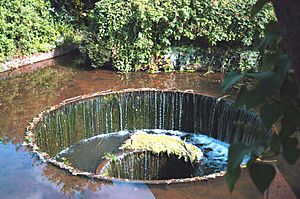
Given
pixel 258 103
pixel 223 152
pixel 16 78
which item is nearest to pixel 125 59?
pixel 16 78

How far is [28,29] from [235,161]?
8218 millimetres

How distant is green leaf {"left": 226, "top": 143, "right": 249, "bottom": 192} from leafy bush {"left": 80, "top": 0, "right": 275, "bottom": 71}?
682 centimetres

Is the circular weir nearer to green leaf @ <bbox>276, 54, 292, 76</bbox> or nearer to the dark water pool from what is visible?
the dark water pool

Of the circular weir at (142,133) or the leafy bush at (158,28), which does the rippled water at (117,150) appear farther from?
the leafy bush at (158,28)

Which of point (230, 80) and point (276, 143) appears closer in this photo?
point (276, 143)

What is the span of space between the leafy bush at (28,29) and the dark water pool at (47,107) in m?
0.53

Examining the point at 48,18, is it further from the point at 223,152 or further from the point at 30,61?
the point at 223,152

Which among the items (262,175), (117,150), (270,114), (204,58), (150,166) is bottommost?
(150,166)

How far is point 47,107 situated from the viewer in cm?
627

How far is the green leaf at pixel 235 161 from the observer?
28.8 inches

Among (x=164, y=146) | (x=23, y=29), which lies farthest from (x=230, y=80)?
(x=23, y=29)

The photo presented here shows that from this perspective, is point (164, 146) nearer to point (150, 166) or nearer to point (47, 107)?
point (150, 166)

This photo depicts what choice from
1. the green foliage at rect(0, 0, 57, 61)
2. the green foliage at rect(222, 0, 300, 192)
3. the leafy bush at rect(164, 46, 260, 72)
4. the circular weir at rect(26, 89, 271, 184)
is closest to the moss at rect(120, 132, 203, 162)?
the circular weir at rect(26, 89, 271, 184)

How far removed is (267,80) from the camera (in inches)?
28.3
